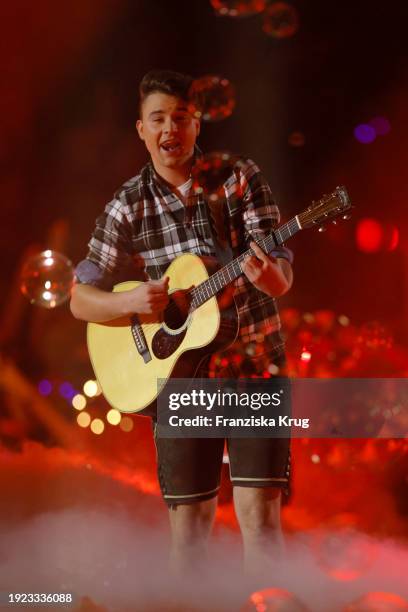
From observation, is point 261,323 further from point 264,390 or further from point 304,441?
point 304,441

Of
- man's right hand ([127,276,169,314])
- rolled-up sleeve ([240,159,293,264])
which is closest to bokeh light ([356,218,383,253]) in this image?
rolled-up sleeve ([240,159,293,264])

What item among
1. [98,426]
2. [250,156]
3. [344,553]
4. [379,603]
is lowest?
[379,603]

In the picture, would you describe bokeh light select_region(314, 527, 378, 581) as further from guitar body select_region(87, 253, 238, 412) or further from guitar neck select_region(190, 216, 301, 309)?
guitar neck select_region(190, 216, 301, 309)

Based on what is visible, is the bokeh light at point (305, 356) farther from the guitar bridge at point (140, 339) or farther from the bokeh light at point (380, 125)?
the bokeh light at point (380, 125)

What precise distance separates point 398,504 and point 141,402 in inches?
40.2

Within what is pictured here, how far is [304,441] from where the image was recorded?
8.09 feet

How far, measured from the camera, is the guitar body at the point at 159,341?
218 centimetres

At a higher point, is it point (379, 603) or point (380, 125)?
point (380, 125)

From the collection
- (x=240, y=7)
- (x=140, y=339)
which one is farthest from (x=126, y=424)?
(x=240, y=7)

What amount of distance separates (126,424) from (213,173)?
1.01 meters

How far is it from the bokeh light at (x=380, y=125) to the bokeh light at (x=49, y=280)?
1.27 meters

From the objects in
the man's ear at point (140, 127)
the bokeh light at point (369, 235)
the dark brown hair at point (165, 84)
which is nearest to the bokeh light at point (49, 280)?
the man's ear at point (140, 127)

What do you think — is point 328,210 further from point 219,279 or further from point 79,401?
point 79,401

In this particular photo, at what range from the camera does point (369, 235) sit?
8.07 feet
